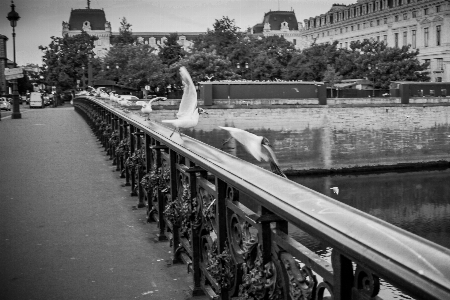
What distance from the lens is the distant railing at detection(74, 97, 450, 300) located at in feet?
4.55

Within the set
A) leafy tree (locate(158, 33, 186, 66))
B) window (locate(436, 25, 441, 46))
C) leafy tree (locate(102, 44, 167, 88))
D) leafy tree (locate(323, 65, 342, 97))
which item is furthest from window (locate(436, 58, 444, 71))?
leafy tree (locate(102, 44, 167, 88))

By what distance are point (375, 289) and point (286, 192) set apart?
669 millimetres

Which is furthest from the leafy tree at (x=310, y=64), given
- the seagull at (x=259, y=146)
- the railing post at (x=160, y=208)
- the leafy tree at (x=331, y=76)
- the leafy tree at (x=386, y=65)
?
the seagull at (x=259, y=146)

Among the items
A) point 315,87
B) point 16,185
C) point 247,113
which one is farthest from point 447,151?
point 16,185

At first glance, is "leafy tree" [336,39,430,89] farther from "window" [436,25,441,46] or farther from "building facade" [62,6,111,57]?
"building facade" [62,6,111,57]

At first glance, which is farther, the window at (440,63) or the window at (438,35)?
the window at (438,35)

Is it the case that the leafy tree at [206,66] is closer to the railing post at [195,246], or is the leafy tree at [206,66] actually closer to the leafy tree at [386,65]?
the leafy tree at [386,65]

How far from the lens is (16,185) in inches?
290

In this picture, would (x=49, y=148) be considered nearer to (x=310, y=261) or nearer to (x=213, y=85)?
Answer: (x=310, y=261)

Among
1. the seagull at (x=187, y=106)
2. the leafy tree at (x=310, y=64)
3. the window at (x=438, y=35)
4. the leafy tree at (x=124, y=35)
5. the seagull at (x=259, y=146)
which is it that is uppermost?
the leafy tree at (x=124, y=35)

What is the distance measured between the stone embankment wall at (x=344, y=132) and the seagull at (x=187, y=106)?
30.1m

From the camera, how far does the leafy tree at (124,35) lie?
82.8 metres

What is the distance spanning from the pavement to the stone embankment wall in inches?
1063

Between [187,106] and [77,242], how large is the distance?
1.46 m
